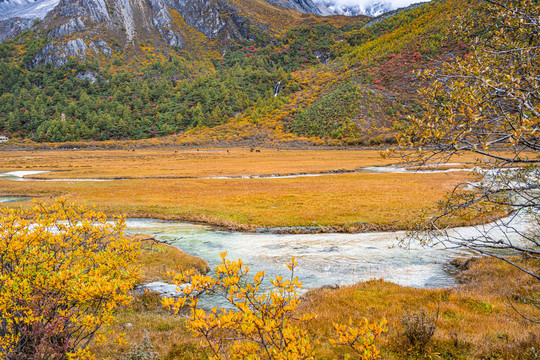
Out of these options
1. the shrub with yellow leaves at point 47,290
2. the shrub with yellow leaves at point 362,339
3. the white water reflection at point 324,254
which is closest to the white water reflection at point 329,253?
the white water reflection at point 324,254

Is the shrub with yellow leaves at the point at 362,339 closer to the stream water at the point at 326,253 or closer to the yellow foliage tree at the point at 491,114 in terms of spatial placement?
the yellow foliage tree at the point at 491,114

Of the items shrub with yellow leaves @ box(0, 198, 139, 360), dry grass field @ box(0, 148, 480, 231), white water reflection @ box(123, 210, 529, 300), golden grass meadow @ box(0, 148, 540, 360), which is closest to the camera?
shrub with yellow leaves @ box(0, 198, 139, 360)

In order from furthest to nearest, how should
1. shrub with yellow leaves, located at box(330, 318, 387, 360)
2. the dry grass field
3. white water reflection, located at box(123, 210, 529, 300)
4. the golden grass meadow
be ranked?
1. the dry grass field
2. white water reflection, located at box(123, 210, 529, 300)
3. the golden grass meadow
4. shrub with yellow leaves, located at box(330, 318, 387, 360)

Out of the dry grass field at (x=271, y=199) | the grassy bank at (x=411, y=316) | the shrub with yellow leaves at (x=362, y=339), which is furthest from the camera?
the dry grass field at (x=271, y=199)

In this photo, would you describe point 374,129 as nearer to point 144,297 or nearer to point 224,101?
point 224,101

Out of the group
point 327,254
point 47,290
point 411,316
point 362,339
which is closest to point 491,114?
point 362,339

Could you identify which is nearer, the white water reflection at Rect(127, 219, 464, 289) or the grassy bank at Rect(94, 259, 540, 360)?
the grassy bank at Rect(94, 259, 540, 360)

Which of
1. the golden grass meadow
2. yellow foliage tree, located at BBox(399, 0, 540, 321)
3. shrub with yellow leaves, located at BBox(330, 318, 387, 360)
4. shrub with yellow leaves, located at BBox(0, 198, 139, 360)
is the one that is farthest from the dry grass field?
shrub with yellow leaves, located at BBox(330, 318, 387, 360)

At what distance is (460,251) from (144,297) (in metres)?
18.8

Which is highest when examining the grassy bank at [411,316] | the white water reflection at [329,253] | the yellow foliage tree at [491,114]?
Answer: the yellow foliage tree at [491,114]

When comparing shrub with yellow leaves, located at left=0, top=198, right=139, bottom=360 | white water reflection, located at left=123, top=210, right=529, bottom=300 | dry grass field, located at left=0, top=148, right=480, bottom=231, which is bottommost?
white water reflection, located at left=123, top=210, right=529, bottom=300

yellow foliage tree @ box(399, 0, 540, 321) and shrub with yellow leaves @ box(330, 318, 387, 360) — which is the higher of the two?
yellow foliage tree @ box(399, 0, 540, 321)

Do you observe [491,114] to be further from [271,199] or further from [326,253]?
Result: [271,199]

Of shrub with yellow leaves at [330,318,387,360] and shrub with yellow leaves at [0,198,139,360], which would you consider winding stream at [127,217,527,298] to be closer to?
shrub with yellow leaves at [0,198,139,360]
